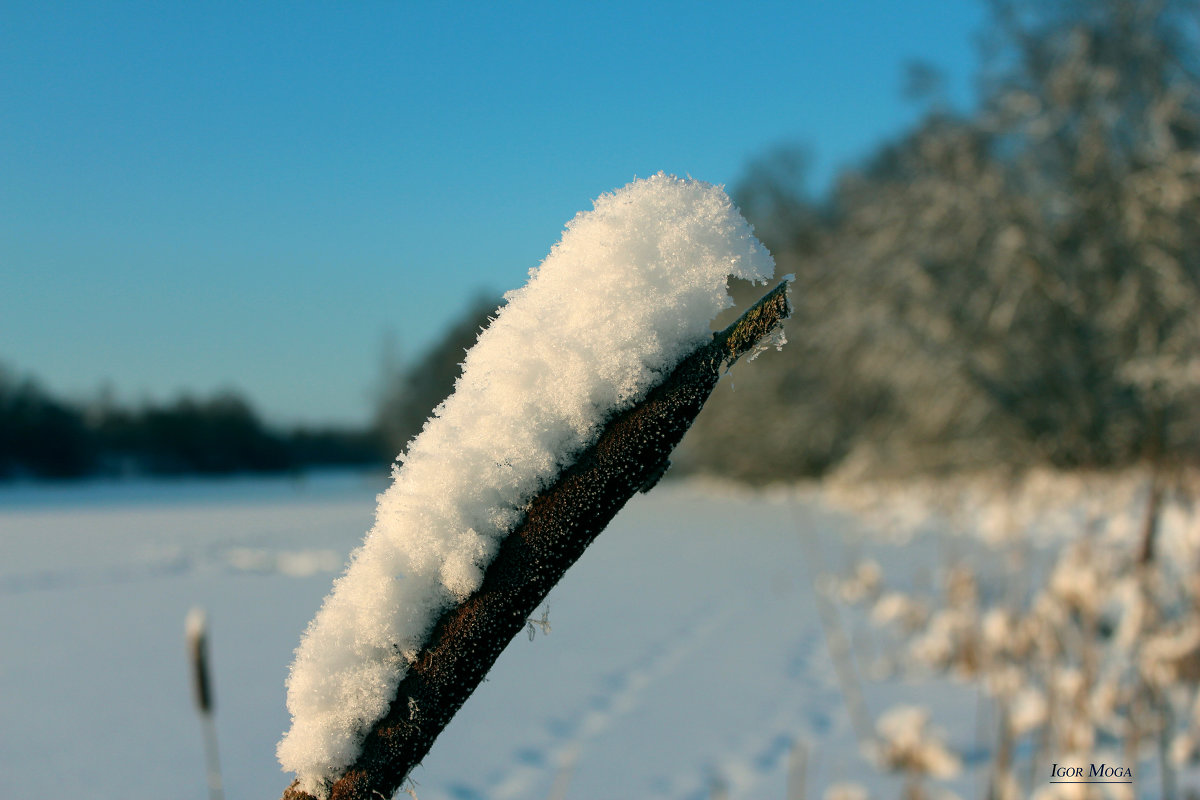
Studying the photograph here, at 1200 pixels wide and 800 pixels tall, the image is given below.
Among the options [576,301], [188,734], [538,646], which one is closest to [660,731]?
[538,646]

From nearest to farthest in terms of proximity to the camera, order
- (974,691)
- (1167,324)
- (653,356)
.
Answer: (653,356) → (974,691) → (1167,324)

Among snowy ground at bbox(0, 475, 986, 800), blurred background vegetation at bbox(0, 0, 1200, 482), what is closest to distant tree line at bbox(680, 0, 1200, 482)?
blurred background vegetation at bbox(0, 0, 1200, 482)

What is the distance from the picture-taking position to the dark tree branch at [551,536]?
369mm

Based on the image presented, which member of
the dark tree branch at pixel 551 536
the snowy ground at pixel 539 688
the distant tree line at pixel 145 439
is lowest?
the dark tree branch at pixel 551 536

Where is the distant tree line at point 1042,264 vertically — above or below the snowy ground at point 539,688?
above

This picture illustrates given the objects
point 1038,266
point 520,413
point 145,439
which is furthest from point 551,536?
point 145,439

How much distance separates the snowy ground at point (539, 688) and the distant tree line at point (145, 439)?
103ft

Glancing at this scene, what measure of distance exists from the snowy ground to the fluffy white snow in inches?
12.9

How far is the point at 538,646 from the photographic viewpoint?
4.44 m

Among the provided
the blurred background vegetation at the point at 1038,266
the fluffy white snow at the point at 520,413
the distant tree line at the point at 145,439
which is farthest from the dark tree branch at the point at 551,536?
the distant tree line at the point at 145,439

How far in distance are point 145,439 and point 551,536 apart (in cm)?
4550

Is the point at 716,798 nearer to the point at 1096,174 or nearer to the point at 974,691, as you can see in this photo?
the point at 974,691

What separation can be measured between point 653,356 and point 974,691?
12.8 feet

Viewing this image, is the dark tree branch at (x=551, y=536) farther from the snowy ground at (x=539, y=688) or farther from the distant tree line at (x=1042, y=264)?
the distant tree line at (x=1042, y=264)
